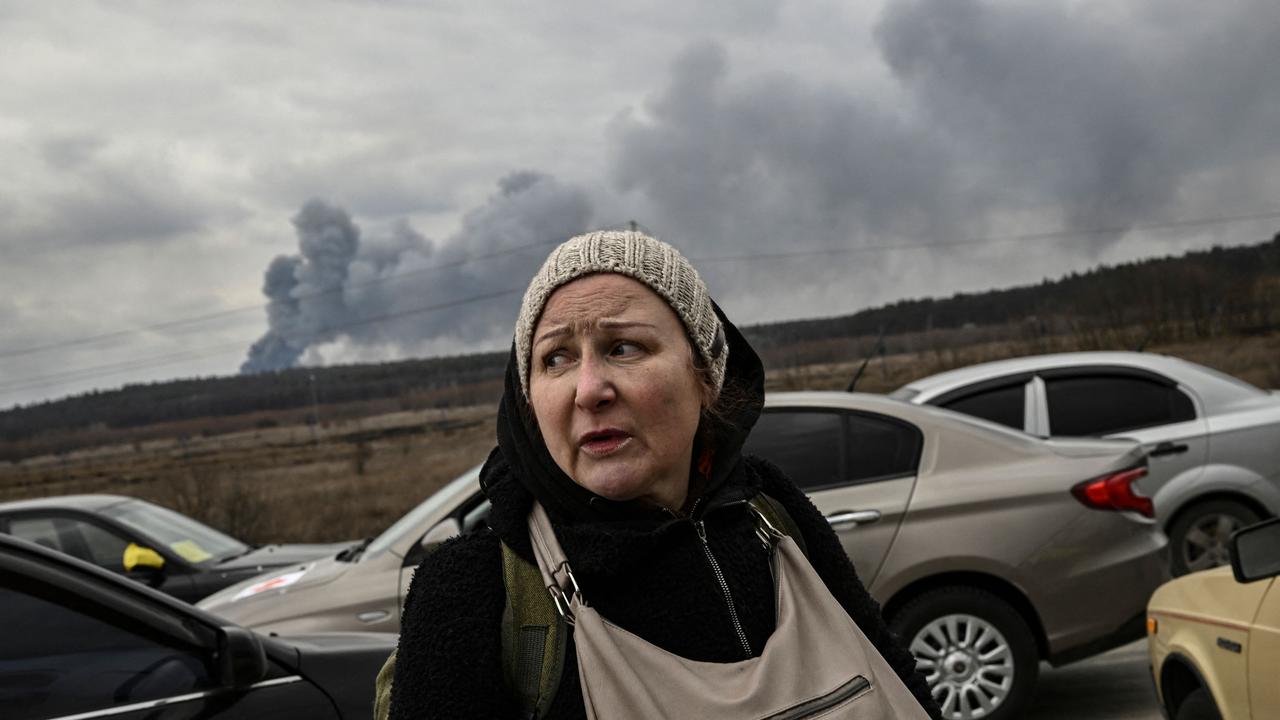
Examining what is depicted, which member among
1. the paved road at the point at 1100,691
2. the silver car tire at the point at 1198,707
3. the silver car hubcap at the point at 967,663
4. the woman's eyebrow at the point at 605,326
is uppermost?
the woman's eyebrow at the point at 605,326

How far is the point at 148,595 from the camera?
3.05 m

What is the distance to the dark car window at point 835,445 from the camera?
574 cm

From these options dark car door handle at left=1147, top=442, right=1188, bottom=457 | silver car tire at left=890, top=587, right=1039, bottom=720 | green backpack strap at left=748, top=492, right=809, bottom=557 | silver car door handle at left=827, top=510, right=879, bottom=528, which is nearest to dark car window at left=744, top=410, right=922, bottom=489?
silver car door handle at left=827, top=510, right=879, bottom=528

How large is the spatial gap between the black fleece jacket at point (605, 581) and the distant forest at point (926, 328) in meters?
14.9

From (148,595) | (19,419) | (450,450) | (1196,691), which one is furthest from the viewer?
(19,419)

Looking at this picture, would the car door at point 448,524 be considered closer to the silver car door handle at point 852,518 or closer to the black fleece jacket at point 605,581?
the silver car door handle at point 852,518

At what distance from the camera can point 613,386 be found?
5.71 feet

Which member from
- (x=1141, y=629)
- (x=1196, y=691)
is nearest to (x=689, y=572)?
(x=1196, y=691)

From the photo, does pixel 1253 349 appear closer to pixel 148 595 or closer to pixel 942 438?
pixel 942 438

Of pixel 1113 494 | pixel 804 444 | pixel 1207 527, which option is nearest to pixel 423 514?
pixel 804 444

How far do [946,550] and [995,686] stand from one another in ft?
2.15

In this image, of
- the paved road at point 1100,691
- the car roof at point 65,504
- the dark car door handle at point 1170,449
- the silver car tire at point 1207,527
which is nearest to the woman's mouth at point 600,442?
the paved road at point 1100,691

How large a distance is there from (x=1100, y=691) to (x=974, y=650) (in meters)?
1.23

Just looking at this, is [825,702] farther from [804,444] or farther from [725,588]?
[804,444]
